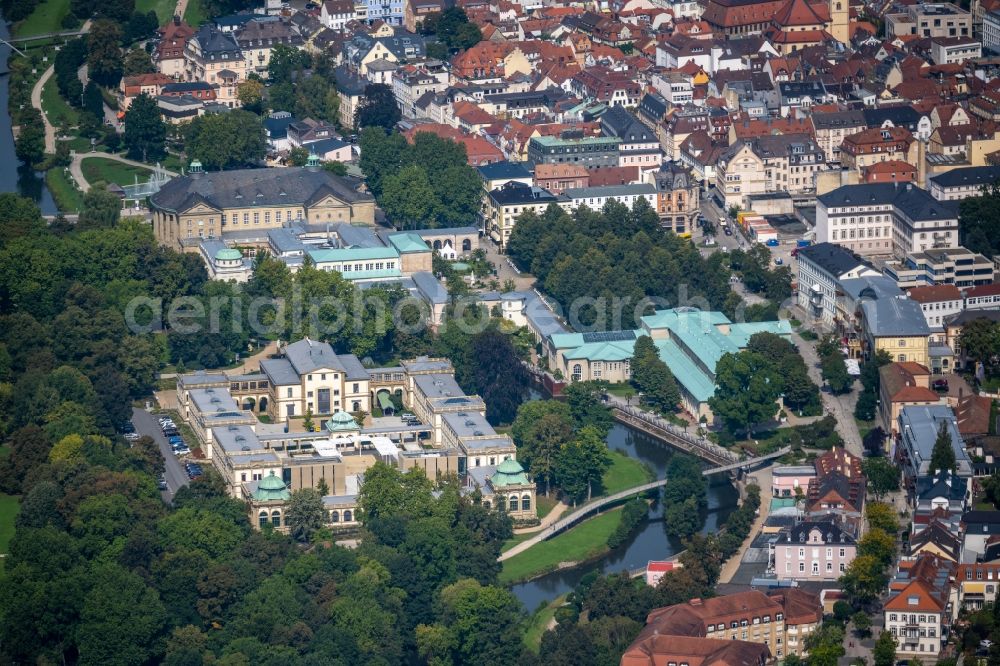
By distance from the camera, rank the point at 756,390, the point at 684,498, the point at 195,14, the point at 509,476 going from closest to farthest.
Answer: the point at 684,498 → the point at 509,476 → the point at 756,390 → the point at 195,14

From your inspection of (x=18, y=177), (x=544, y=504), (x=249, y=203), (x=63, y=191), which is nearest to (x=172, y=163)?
(x=63, y=191)

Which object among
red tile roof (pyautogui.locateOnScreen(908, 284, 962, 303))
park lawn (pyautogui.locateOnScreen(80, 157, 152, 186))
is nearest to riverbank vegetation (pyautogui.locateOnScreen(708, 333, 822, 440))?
red tile roof (pyautogui.locateOnScreen(908, 284, 962, 303))

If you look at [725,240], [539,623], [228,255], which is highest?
[725,240]

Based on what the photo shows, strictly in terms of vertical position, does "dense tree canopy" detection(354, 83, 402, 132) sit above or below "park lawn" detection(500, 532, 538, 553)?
above

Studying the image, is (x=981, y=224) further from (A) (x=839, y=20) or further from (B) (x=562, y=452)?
(A) (x=839, y=20)

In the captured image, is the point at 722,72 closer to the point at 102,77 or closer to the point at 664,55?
the point at 664,55

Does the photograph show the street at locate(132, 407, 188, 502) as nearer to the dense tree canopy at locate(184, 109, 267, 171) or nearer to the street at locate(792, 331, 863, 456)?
the street at locate(792, 331, 863, 456)

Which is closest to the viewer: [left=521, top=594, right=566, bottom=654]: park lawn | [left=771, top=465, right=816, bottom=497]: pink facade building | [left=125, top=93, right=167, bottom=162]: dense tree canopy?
[left=521, top=594, right=566, bottom=654]: park lawn
